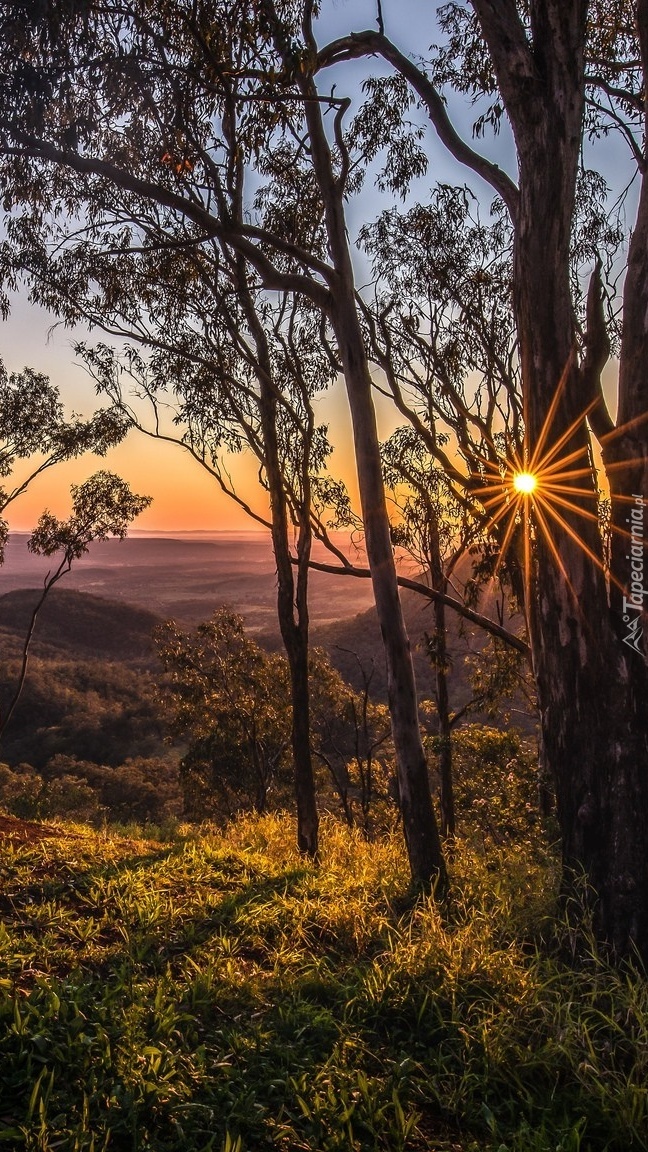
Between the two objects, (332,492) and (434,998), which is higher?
(332,492)

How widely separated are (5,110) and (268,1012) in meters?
6.91

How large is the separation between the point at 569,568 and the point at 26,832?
5042mm

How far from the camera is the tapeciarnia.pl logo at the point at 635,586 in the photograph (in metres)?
4.69

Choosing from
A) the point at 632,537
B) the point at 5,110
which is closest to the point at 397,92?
the point at 5,110

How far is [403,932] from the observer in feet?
15.7

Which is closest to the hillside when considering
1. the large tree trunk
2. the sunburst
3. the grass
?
the grass

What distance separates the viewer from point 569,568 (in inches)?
192

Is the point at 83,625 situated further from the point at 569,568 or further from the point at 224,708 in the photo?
the point at 569,568

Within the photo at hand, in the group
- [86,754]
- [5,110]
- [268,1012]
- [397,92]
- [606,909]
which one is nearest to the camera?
[268,1012]

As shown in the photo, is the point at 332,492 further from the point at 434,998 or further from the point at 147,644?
the point at 147,644

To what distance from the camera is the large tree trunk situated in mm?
4594

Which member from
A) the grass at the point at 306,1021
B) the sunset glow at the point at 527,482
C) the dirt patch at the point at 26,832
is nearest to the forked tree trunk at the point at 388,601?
the grass at the point at 306,1021

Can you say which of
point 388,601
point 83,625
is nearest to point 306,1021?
point 388,601

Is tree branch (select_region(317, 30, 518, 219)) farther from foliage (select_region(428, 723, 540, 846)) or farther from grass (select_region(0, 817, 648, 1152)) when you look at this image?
foliage (select_region(428, 723, 540, 846))
